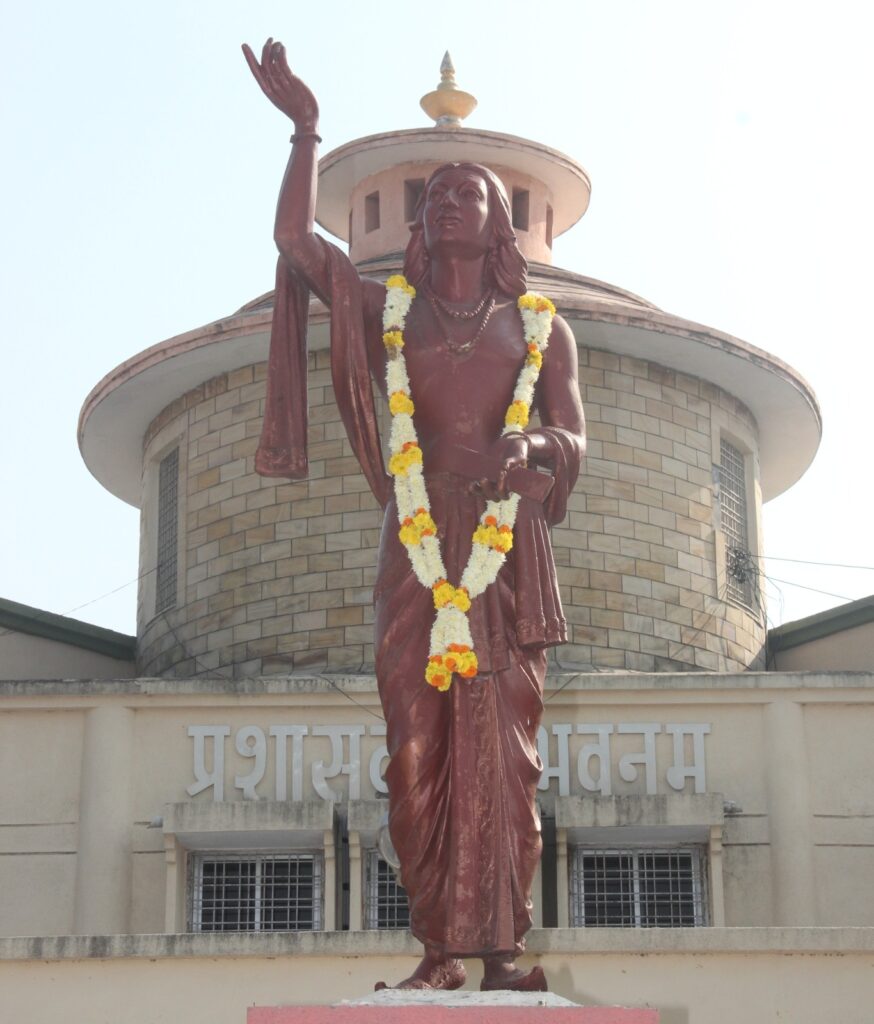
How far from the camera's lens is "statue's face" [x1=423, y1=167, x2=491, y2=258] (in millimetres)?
10570

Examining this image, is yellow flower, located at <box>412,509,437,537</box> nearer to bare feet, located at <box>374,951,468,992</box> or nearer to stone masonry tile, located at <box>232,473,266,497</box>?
bare feet, located at <box>374,951,468,992</box>

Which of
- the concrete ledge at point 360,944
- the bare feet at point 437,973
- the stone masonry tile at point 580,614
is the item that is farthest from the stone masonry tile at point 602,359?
the bare feet at point 437,973

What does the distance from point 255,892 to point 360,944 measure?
23.3 feet

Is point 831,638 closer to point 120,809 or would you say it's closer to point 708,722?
point 708,722

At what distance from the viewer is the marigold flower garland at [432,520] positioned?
32.3 feet

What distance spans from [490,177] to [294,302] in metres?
1.03

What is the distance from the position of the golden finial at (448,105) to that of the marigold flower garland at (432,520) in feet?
52.2

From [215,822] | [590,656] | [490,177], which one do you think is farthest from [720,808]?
[490,177]

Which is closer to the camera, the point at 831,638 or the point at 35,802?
the point at 35,802

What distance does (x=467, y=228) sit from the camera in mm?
10562

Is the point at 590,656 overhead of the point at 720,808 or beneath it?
overhead

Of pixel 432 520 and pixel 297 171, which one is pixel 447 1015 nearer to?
pixel 432 520

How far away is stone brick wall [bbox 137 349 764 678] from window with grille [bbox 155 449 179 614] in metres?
0.29

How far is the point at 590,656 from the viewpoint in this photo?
79.5 feet
